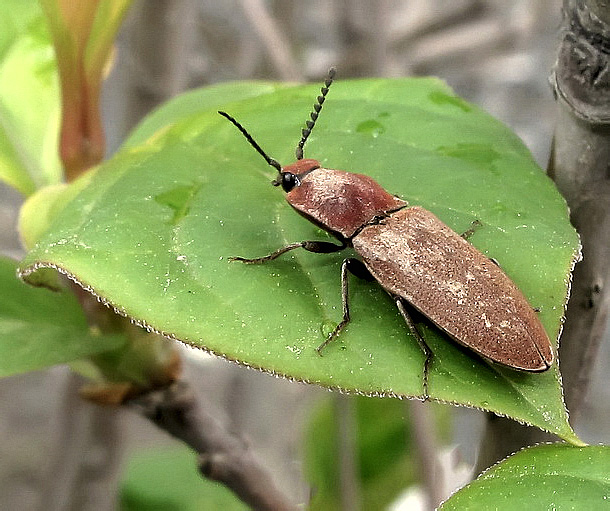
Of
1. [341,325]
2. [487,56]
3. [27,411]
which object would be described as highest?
[341,325]

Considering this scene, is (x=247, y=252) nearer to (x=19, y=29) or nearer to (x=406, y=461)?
(x=19, y=29)

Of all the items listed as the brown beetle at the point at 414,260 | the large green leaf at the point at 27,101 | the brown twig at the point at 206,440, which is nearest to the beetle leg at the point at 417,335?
the brown beetle at the point at 414,260

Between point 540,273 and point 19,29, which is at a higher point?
point 19,29

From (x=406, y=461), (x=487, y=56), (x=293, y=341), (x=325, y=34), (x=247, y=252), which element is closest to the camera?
(x=293, y=341)

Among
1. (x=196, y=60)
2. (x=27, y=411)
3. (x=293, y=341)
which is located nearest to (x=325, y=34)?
(x=196, y=60)

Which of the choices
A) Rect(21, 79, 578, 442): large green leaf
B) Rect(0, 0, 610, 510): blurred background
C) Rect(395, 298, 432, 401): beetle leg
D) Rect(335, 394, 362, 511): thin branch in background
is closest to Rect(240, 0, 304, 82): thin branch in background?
Rect(0, 0, 610, 510): blurred background

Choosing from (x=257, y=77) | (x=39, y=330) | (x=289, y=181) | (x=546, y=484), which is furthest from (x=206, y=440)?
(x=257, y=77)
